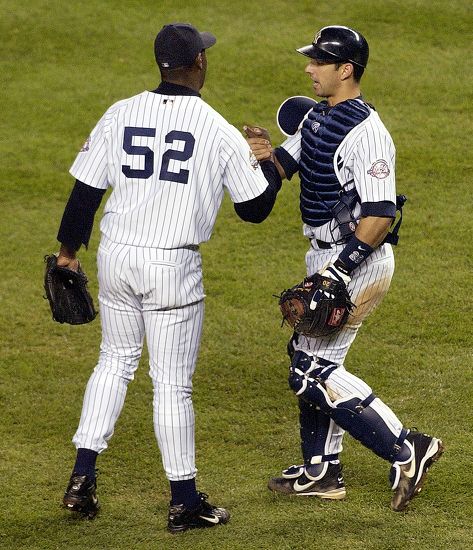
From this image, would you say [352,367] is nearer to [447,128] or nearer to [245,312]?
[245,312]

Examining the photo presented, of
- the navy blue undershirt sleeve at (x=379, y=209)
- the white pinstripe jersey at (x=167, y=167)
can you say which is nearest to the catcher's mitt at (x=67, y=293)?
the white pinstripe jersey at (x=167, y=167)

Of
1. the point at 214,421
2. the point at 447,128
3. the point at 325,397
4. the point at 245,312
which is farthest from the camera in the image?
the point at 447,128

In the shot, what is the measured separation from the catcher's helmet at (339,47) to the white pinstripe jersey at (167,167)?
57 centimetres

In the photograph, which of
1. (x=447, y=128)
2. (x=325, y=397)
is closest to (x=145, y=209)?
(x=325, y=397)

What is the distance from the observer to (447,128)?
30.1 ft

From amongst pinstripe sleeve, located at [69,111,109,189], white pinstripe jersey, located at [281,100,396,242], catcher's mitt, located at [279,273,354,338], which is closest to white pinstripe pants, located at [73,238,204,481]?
pinstripe sleeve, located at [69,111,109,189]

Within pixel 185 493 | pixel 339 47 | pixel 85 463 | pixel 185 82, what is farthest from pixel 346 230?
pixel 85 463

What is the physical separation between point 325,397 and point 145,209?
110cm

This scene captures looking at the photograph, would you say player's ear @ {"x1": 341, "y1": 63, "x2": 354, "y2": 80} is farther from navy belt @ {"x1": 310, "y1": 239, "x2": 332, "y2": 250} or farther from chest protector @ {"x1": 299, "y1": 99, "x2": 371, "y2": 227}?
navy belt @ {"x1": 310, "y1": 239, "x2": 332, "y2": 250}

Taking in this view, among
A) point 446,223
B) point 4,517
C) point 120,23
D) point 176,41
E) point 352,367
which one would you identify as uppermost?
point 120,23

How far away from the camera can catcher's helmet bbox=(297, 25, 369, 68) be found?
15.3 feet

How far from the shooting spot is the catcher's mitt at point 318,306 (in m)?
4.52

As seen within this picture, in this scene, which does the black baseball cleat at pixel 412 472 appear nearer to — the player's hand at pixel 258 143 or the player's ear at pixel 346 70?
the player's hand at pixel 258 143

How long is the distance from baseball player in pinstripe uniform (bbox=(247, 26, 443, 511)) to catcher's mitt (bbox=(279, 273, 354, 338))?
0.06 m
